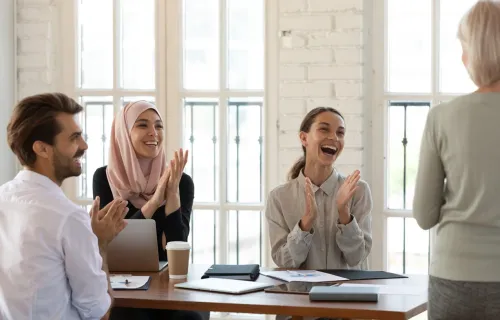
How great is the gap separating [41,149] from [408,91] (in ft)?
7.04

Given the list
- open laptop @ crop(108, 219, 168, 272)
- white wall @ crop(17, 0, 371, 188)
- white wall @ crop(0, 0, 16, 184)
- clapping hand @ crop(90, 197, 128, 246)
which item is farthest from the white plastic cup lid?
white wall @ crop(0, 0, 16, 184)

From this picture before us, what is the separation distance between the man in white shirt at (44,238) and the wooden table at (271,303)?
16cm

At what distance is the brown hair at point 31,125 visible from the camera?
8.57 ft

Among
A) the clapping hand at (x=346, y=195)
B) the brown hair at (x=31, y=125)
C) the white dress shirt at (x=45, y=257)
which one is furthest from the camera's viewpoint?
the clapping hand at (x=346, y=195)

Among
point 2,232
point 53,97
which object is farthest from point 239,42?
point 2,232

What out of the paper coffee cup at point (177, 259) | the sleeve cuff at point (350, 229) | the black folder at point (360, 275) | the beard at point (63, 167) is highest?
the beard at point (63, 167)

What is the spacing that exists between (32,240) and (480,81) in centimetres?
136

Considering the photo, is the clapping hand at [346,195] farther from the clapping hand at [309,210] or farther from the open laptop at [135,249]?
the open laptop at [135,249]

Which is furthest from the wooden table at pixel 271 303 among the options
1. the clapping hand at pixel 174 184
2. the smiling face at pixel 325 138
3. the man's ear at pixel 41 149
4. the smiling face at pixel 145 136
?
the smiling face at pixel 145 136

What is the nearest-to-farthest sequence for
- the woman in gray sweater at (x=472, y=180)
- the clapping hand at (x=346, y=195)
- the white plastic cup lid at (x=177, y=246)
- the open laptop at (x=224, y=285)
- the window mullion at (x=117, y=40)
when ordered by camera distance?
the woman in gray sweater at (x=472, y=180) → the open laptop at (x=224, y=285) → the white plastic cup lid at (x=177, y=246) → the clapping hand at (x=346, y=195) → the window mullion at (x=117, y=40)

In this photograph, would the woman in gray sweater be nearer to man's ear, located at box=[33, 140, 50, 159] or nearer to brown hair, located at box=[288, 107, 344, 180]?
man's ear, located at box=[33, 140, 50, 159]

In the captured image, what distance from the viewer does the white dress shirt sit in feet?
8.13

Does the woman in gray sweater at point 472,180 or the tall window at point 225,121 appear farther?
the tall window at point 225,121

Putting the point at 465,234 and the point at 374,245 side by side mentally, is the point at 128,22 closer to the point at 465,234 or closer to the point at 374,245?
the point at 374,245
